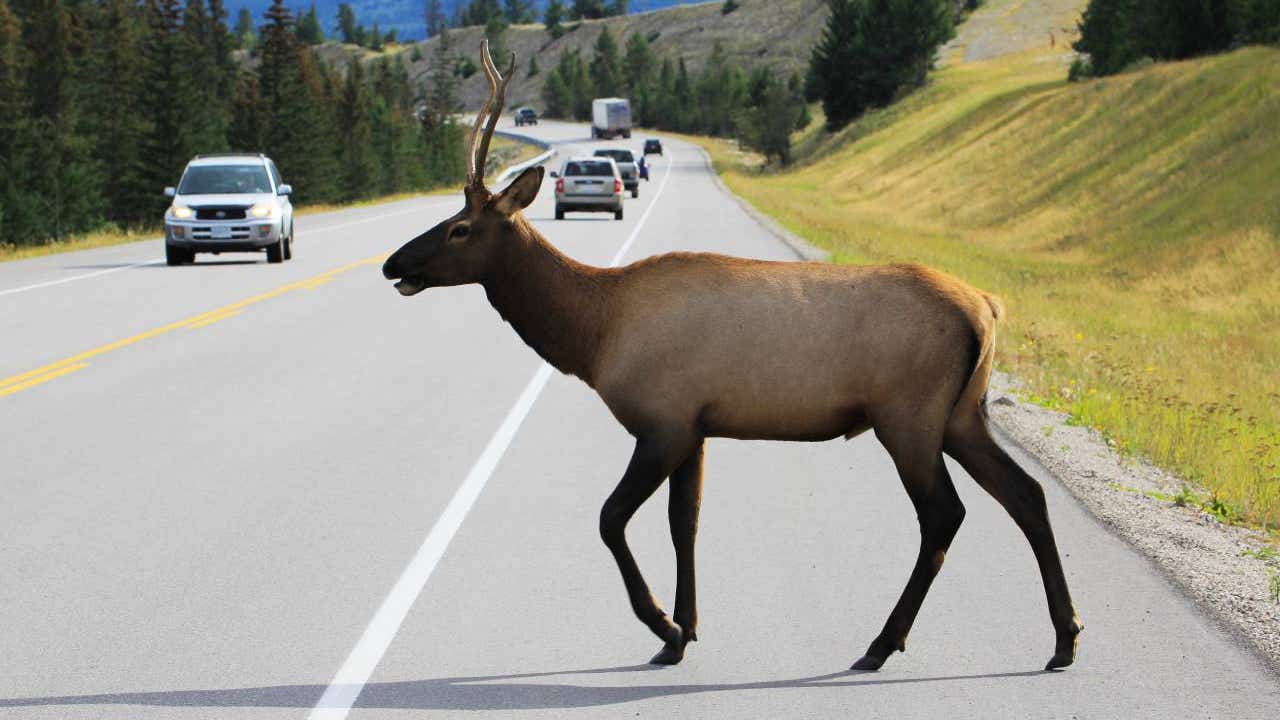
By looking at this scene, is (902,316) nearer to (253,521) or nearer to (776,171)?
(253,521)

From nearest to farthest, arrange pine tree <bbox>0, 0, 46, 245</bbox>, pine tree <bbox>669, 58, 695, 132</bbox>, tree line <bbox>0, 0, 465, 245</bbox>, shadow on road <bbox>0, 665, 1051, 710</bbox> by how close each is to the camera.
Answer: shadow on road <bbox>0, 665, 1051, 710</bbox>
pine tree <bbox>0, 0, 46, 245</bbox>
tree line <bbox>0, 0, 465, 245</bbox>
pine tree <bbox>669, 58, 695, 132</bbox>

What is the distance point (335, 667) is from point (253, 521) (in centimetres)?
278

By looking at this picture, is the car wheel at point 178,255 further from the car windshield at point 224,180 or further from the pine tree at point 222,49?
the pine tree at point 222,49

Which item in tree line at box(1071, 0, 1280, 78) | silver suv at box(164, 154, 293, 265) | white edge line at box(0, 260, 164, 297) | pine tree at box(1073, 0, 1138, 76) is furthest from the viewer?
pine tree at box(1073, 0, 1138, 76)

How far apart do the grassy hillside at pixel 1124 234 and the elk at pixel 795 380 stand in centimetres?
365

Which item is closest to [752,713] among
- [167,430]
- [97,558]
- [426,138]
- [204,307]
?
[97,558]

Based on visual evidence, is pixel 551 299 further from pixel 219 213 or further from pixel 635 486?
pixel 219 213

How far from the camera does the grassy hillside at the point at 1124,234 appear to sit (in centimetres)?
1309

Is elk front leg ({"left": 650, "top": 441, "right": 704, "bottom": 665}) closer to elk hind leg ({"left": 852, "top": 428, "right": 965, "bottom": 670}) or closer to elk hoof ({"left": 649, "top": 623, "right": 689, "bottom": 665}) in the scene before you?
elk hoof ({"left": 649, "top": 623, "right": 689, "bottom": 665})

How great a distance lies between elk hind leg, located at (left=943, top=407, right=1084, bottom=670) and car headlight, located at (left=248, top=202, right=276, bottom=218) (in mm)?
23559

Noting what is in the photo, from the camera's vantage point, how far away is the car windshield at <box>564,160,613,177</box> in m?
44.7

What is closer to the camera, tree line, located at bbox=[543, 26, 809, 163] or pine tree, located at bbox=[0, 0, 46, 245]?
pine tree, located at bbox=[0, 0, 46, 245]

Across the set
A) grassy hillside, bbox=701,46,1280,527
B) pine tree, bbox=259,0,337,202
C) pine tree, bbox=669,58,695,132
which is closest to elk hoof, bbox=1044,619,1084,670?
grassy hillside, bbox=701,46,1280,527

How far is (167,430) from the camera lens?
1165 cm
